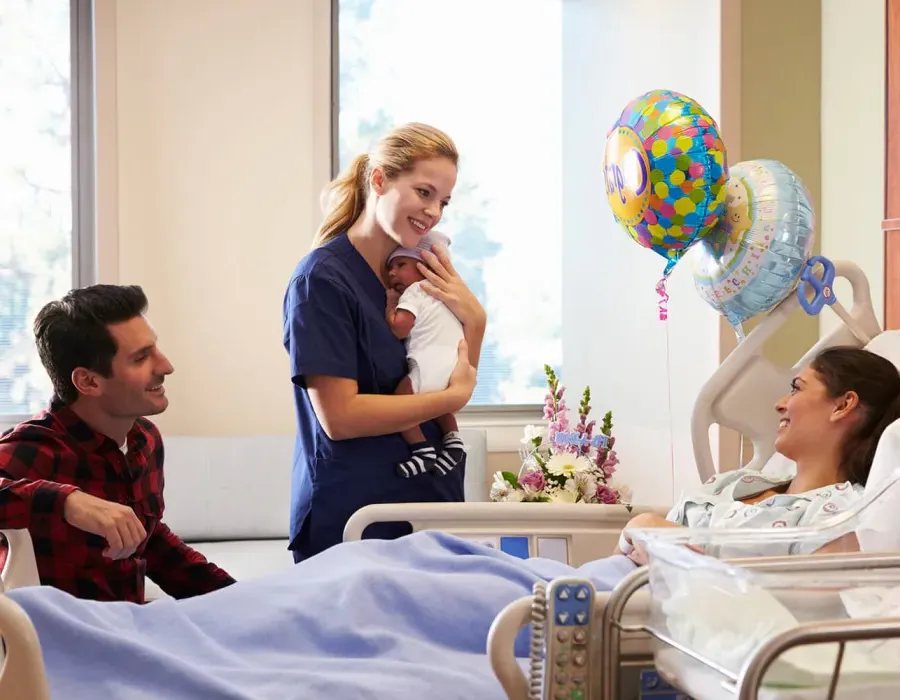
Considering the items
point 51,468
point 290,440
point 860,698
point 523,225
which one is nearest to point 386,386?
point 51,468

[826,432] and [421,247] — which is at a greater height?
[421,247]

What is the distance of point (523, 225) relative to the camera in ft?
14.6

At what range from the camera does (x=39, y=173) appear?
393 cm

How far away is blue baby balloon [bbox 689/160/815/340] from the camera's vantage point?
199 cm

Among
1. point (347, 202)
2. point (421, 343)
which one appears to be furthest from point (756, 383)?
point (347, 202)

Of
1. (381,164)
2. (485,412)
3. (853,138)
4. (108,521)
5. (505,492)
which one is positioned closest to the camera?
(108,521)

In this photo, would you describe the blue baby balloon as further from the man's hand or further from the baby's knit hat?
the man's hand

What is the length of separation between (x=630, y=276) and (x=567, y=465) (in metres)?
1.52

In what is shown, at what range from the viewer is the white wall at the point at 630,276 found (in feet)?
11.3

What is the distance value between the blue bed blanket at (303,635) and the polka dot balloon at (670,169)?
776 millimetres

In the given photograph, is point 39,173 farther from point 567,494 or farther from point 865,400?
point 865,400

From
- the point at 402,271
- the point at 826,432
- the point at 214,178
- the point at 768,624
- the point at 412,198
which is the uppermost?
the point at 214,178

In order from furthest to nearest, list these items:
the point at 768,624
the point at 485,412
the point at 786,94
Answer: the point at 485,412, the point at 786,94, the point at 768,624

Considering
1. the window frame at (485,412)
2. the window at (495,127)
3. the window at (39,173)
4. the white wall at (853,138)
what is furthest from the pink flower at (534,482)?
the window at (39,173)
